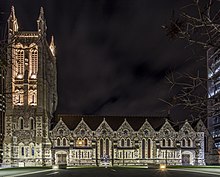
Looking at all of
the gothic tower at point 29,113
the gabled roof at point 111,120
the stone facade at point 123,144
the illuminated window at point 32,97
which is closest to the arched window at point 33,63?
the gothic tower at point 29,113

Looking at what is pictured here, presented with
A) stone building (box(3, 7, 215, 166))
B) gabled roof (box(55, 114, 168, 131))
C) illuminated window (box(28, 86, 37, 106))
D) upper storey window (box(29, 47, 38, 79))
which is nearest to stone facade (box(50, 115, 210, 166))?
stone building (box(3, 7, 215, 166))

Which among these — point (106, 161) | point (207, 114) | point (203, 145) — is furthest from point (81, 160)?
point (207, 114)

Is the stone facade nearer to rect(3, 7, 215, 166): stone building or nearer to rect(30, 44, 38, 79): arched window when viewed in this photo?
rect(3, 7, 215, 166): stone building

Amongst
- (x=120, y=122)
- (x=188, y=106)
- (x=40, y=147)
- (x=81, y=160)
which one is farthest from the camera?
(x=120, y=122)

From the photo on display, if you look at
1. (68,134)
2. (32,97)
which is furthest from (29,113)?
(68,134)

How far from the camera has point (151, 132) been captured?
3814 inches

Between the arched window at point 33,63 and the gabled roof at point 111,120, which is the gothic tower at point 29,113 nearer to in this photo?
the arched window at point 33,63

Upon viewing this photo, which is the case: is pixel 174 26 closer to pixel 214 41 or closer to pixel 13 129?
pixel 214 41

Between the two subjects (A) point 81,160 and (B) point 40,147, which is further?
(A) point 81,160

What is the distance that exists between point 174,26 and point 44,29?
86340 mm

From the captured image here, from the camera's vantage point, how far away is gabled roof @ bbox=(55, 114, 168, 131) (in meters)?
98.3

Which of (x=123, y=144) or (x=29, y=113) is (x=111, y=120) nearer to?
(x=123, y=144)

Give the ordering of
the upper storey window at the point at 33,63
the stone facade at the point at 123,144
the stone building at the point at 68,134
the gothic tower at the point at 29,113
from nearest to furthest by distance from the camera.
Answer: the gothic tower at the point at 29,113
the stone building at the point at 68,134
the upper storey window at the point at 33,63
the stone facade at the point at 123,144

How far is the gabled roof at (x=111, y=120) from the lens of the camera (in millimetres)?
98312
